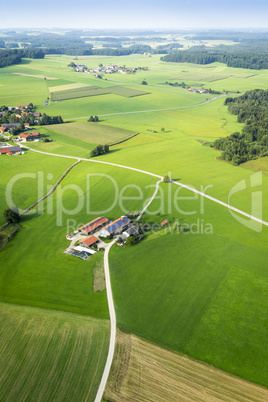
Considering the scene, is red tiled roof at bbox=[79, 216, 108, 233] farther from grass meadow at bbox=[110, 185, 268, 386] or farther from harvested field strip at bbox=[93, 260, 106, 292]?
harvested field strip at bbox=[93, 260, 106, 292]

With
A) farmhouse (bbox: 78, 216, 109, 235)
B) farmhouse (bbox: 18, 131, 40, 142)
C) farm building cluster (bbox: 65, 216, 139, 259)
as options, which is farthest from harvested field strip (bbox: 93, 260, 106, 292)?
farmhouse (bbox: 18, 131, 40, 142)

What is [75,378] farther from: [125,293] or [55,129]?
[55,129]

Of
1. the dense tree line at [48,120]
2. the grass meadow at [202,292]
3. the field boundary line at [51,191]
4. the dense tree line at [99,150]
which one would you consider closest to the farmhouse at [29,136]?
the dense tree line at [48,120]

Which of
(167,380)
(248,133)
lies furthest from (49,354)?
(248,133)

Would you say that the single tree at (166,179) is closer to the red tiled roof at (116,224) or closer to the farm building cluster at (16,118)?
the red tiled roof at (116,224)

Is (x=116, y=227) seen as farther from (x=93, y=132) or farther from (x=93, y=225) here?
(x=93, y=132)
